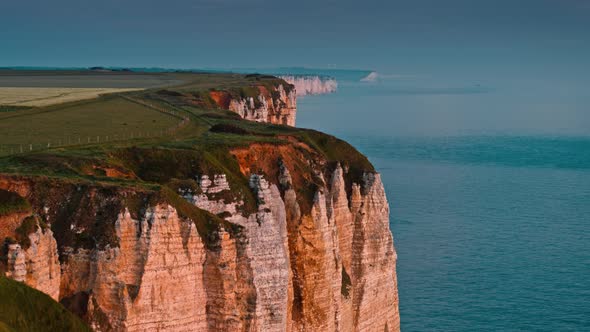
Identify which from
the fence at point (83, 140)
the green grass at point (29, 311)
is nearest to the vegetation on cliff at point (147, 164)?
the fence at point (83, 140)

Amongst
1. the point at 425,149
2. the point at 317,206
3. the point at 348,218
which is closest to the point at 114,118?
the point at 348,218

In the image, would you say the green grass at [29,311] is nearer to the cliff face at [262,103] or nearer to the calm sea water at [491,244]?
the calm sea water at [491,244]

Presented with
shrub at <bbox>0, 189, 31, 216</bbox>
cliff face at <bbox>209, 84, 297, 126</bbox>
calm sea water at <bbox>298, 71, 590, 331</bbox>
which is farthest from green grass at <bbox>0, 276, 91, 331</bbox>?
cliff face at <bbox>209, 84, 297, 126</bbox>

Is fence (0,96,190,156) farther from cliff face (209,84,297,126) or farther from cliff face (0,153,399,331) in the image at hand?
cliff face (209,84,297,126)

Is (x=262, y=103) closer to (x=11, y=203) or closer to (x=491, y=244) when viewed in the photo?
(x=491, y=244)

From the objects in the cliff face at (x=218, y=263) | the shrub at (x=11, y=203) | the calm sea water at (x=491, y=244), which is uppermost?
the shrub at (x=11, y=203)

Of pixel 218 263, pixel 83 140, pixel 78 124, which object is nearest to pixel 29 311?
pixel 218 263

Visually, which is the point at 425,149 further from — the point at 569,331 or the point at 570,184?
the point at 569,331
